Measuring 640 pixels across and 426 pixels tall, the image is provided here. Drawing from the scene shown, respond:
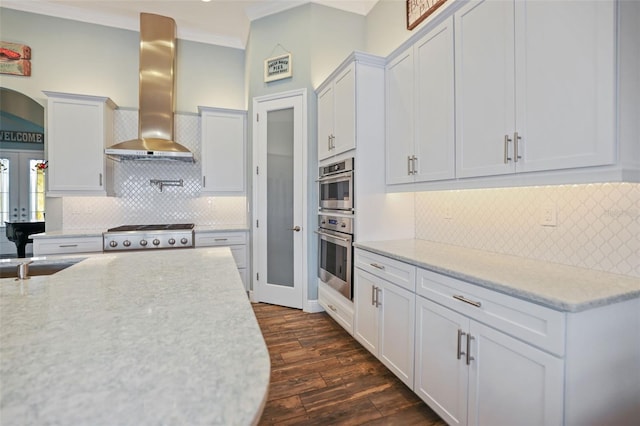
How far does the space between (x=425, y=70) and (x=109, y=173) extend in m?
3.66

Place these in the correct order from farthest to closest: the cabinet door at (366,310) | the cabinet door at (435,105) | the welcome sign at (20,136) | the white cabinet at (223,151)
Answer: the welcome sign at (20,136)
the white cabinet at (223,151)
the cabinet door at (366,310)
the cabinet door at (435,105)

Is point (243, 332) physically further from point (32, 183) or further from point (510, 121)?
point (32, 183)

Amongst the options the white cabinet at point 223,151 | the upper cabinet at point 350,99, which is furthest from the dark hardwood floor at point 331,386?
the white cabinet at point 223,151

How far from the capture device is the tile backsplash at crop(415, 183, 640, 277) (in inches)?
53.6

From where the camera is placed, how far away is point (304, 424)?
5.58 ft

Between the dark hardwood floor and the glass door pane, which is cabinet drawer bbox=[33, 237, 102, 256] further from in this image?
the dark hardwood floor

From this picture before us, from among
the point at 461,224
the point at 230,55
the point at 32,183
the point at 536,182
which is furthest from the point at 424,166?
the point at 32,183

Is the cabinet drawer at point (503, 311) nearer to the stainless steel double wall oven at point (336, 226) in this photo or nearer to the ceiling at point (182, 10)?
the stainless steel double wall oven at point (336, 226)

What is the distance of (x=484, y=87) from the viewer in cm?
166

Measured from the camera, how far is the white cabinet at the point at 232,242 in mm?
3648

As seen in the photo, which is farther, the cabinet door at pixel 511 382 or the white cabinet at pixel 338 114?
the white cabinet at pixel 338 114

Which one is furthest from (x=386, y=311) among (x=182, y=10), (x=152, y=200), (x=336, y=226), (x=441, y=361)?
(x=182, y=10)

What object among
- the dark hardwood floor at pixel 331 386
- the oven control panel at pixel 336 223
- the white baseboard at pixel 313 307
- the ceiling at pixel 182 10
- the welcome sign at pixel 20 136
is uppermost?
the ceiling at pixel 182 10

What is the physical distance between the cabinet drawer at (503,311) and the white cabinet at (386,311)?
23 cm
